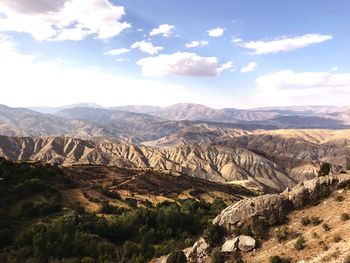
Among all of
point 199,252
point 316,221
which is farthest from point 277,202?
point 199,252

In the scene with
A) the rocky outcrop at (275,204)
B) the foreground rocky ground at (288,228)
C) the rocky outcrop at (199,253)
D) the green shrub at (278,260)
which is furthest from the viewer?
the rocky outcrop at (275,204)

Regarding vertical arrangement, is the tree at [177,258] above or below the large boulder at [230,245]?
below

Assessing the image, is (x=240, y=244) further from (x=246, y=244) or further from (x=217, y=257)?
(x=217, y=257)

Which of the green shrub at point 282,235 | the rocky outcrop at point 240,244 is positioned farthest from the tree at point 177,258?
the green shrub at point 282,235

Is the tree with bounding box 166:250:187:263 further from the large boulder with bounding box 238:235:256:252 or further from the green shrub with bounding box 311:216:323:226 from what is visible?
the green shrub with bounding box 311:216:323:226

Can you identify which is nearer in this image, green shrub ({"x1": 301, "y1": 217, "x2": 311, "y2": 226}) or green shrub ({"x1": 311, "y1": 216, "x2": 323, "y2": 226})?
green shrub ({"x1": 311, "y1": 216, "x2": 323, "y2": 226})

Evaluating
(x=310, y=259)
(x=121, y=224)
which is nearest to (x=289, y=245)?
(x=310, y=259)

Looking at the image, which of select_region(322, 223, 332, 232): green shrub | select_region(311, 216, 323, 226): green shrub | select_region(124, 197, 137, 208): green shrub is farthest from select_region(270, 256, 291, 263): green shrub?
select_region(124, 197, 137, 208): green shrub

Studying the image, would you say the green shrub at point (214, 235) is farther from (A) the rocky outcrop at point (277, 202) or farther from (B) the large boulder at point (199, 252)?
(A) the rocky outcrop at point (277, 202)

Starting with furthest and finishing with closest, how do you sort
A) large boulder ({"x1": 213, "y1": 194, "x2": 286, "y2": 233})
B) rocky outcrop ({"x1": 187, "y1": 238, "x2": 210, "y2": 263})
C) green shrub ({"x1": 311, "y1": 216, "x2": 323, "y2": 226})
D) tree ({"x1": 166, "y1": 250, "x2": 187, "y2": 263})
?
large boulder ({"x1": 213, "y1": 194, "x2": 286, "y2": 233}) < rocky outcrop ({"x1": 187, "y1": 238, "x2": 210, "y2": 263}) < tree ({"x1": 166, "y1": 250, "x2": 187, "y2": 263}) < green shrub ({"x1": 311, "y1": 216, "x2": 323, "y2": 226})

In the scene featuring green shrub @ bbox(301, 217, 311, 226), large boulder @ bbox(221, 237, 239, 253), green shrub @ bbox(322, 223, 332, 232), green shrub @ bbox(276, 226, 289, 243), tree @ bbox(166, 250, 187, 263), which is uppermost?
green shrub @ bbox(322, 223, 332, 232)

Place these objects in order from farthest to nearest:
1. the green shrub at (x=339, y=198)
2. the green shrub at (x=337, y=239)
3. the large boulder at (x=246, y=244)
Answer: the green shrub at (x=339, y=198), the large boulder at (x=246, y=244), the green shrub at (x=337, y=239)
